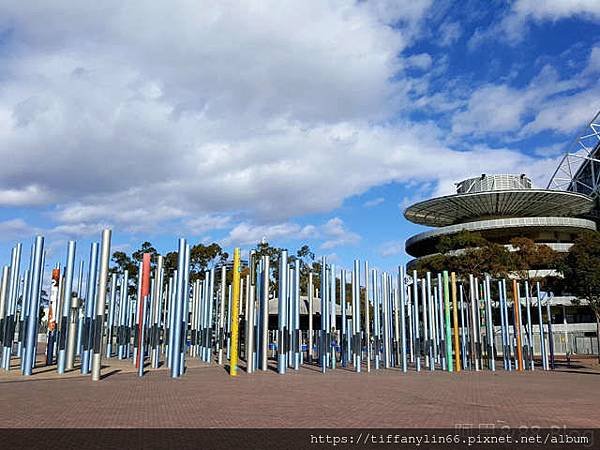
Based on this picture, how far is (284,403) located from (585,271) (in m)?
22.4

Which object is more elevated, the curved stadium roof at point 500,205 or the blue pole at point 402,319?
the curved stadium roof at point 500,205

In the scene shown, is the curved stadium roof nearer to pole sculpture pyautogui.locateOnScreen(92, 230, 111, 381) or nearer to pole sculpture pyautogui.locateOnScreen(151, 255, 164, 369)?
pole sculpture pyautogui.locateOnScreen(151, 255, 164, 369)

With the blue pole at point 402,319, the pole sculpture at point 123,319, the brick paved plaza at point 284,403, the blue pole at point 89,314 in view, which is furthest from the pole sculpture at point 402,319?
the pole sculpture at point 123,319

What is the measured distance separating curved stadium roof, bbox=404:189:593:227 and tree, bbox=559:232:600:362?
2810 cm

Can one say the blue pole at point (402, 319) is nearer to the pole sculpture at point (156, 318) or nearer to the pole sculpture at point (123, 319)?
the pole sculpture at point (156, 318)

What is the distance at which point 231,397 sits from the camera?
12.4 m

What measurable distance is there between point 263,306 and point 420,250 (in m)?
48.9

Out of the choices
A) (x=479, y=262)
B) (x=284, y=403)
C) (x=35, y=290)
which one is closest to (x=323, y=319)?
(x=35, y=290)

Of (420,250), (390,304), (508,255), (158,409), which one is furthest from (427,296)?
(420,250)

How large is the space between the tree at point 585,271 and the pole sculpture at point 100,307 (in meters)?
23.0

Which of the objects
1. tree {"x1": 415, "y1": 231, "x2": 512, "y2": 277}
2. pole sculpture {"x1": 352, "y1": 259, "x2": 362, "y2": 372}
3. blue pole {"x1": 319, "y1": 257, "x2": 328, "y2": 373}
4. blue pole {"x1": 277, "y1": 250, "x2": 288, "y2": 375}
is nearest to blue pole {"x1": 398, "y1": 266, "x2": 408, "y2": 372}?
pole sculpture {"x1": 352, "y1": 259, "x2": 362, "y2": 372}

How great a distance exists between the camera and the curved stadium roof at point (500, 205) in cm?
5822

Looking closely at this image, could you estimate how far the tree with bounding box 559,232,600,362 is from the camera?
2801 centimetres

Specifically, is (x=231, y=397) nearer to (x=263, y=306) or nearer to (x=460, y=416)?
(x=460, y=416)
